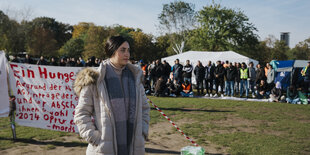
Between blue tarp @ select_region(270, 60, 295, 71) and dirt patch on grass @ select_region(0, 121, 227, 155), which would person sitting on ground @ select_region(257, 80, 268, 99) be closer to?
blue tarp @ select_region(270, 60, 295, 71)

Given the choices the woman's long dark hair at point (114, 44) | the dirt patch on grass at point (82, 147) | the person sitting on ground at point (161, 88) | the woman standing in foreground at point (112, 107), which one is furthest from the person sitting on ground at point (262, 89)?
the woman's long dark hair at point (114, 44)

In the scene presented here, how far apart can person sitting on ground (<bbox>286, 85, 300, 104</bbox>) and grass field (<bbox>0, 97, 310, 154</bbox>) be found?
3099 mm

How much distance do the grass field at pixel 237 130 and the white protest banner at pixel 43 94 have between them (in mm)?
504

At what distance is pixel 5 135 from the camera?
5.98 metres

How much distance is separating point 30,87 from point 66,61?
1020 centimetres

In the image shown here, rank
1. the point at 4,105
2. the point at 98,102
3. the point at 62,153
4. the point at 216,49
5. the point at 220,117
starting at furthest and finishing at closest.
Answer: the point at 216,49, the point at 220,117, the point at 4,105, the point at 62,153, the point at 98,102

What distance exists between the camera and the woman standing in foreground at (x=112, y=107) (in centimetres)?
212

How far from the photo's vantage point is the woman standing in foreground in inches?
83.4

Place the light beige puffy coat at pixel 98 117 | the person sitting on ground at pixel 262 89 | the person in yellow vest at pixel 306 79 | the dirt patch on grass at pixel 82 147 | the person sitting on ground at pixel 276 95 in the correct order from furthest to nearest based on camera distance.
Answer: the person sitting on ground at pixel 262 89 → the person in yellow vest at pixel 306 79 → the person sitting on ground at pixel 276 95 → the dirt patch on grass at pixel 82 147 → the light beige puffy coat at pixel 98 117

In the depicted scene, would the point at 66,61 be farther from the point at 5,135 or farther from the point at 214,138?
the point at 214,138

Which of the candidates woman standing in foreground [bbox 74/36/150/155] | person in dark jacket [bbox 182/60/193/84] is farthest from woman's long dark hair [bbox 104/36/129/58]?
person in dark jacket [bbox 182/60/193/84]

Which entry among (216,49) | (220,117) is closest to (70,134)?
(220,117)

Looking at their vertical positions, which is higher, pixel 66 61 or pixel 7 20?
pixel 7 20

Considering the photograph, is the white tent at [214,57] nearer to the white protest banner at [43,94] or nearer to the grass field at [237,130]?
the grass field at [237,130]
